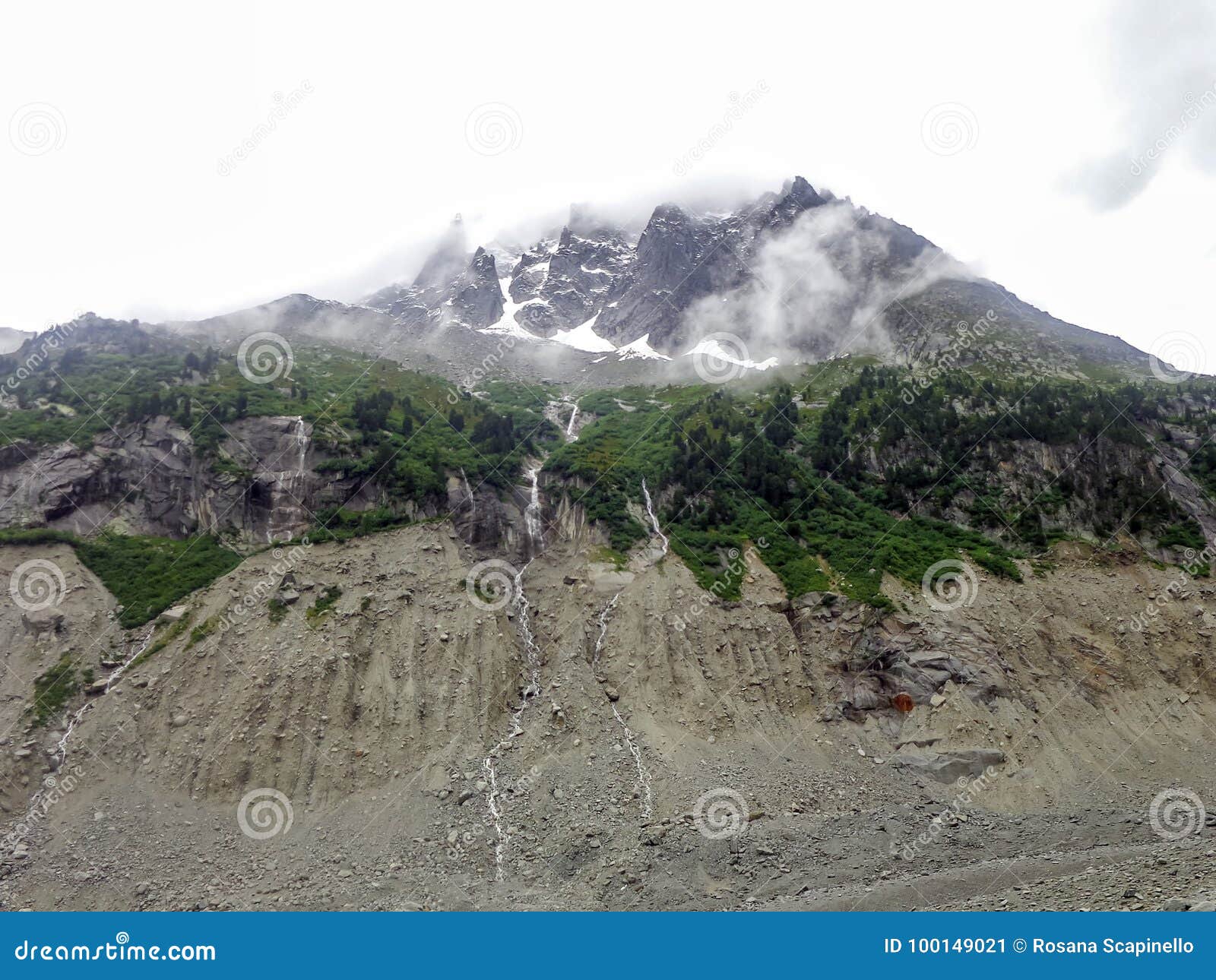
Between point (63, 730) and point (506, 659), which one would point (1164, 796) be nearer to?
point (506, 659)

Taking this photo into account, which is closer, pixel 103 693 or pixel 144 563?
pixel 103 693

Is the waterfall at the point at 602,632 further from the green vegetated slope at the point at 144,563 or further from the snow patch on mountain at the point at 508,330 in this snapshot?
the snow patch on mountain at the point at 508,330

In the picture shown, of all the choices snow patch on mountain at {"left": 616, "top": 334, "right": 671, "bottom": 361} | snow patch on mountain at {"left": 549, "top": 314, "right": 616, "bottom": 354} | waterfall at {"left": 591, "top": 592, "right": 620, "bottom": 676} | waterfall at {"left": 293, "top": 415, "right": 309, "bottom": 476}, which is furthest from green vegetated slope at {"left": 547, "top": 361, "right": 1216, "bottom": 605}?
snow patch on mountain at {"left": 549, "top": 314, "right": 616, "bottom": 354}

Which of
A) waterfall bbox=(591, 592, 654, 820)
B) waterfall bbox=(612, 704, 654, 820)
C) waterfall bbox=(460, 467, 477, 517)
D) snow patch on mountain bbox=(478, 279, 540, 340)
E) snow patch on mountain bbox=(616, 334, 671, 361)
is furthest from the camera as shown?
snow patch on mountain bbox=(478, 279, 540, 340)

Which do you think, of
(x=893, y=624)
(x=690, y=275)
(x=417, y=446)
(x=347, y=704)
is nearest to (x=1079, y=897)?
(x=893, y=624)

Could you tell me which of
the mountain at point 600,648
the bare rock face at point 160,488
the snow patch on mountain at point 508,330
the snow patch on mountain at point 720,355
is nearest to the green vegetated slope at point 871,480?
the mountain at point 600,648

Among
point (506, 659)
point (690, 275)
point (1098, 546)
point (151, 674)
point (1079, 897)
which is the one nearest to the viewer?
point (1079, 897)

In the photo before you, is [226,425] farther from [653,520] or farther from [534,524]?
[653,520]

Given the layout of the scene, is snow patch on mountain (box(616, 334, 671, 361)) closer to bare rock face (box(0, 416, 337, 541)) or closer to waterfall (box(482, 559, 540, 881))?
bare rock face (box(0, 416, 337, 541))

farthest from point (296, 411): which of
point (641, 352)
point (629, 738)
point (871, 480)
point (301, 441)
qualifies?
point (641, 352)
